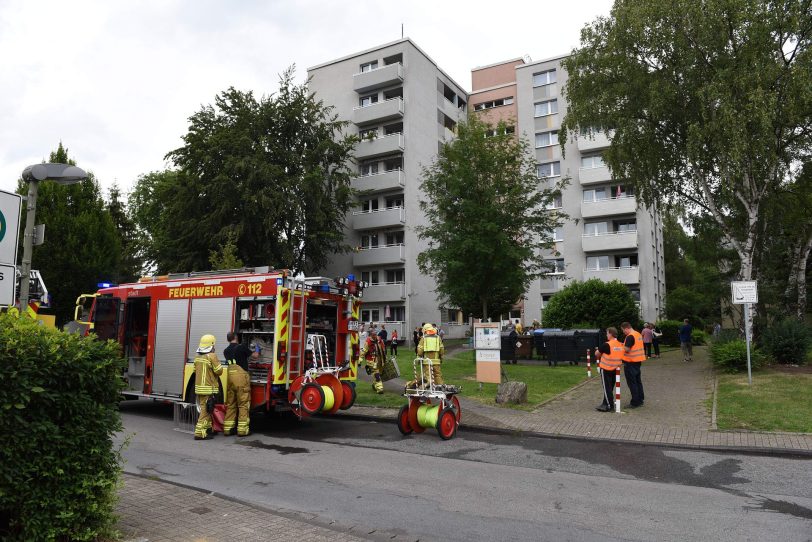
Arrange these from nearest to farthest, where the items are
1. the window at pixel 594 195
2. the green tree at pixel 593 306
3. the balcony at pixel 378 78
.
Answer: the green tree at pixel 593 306, the balcony at pixel 378 78, the window at pixel 594 195

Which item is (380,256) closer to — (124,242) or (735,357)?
(124,242)

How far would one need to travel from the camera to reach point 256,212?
30125 millimetres

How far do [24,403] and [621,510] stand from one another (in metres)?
5.15

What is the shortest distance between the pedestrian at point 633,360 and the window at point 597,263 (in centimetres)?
2830

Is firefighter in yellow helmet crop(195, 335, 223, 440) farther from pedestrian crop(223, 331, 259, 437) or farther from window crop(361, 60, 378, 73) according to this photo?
window crop(361, 60, 378, 73)

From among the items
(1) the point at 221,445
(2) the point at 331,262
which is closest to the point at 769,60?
(1) the point at 221,445

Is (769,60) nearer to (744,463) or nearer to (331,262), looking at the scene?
(744,463)

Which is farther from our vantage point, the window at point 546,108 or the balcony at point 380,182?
the window at point 546,108

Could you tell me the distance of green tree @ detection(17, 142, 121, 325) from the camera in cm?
3020

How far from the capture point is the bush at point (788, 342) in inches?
649

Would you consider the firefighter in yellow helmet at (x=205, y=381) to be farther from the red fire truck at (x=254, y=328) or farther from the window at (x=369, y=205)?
the window at (x=369, y=205)

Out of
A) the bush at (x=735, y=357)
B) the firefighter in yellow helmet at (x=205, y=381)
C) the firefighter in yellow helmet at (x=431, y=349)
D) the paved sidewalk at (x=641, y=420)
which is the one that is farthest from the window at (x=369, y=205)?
the firefighter in yellow helmet at (x=205, y=381)

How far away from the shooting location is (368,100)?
40594 millimetres

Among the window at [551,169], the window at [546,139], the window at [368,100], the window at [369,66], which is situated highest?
the window at [369,66]
